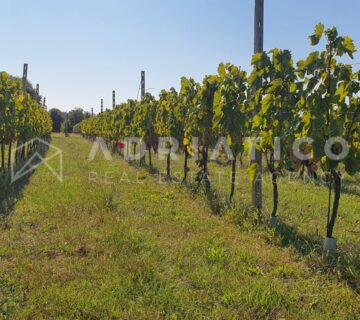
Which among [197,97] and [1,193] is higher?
[197,97]

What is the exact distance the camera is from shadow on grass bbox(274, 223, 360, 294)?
16.1ft

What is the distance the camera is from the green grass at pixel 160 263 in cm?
412

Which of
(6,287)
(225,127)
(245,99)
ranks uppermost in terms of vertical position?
(245,99)

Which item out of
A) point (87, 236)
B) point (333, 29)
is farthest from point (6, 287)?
point (333, 29)

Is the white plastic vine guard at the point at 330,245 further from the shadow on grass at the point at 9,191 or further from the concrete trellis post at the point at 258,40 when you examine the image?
the shadow on grass at the point at 9,191

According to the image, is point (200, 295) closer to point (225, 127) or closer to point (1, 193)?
point (225, 127)

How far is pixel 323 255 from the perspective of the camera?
5.47m

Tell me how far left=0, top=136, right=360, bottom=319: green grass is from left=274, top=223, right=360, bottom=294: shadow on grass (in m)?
0.03

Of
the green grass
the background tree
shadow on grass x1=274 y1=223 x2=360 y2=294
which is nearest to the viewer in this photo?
the green grass

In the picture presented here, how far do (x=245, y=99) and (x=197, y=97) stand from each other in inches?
67.0

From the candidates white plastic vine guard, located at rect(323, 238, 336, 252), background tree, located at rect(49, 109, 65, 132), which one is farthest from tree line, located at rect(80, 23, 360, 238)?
background tree, located at rect(49, 109, 65, 132)

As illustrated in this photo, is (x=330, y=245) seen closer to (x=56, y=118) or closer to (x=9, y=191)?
(x=9, y=191)

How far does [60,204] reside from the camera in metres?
8.47

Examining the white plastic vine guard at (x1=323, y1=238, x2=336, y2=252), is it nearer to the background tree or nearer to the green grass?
the green grass
